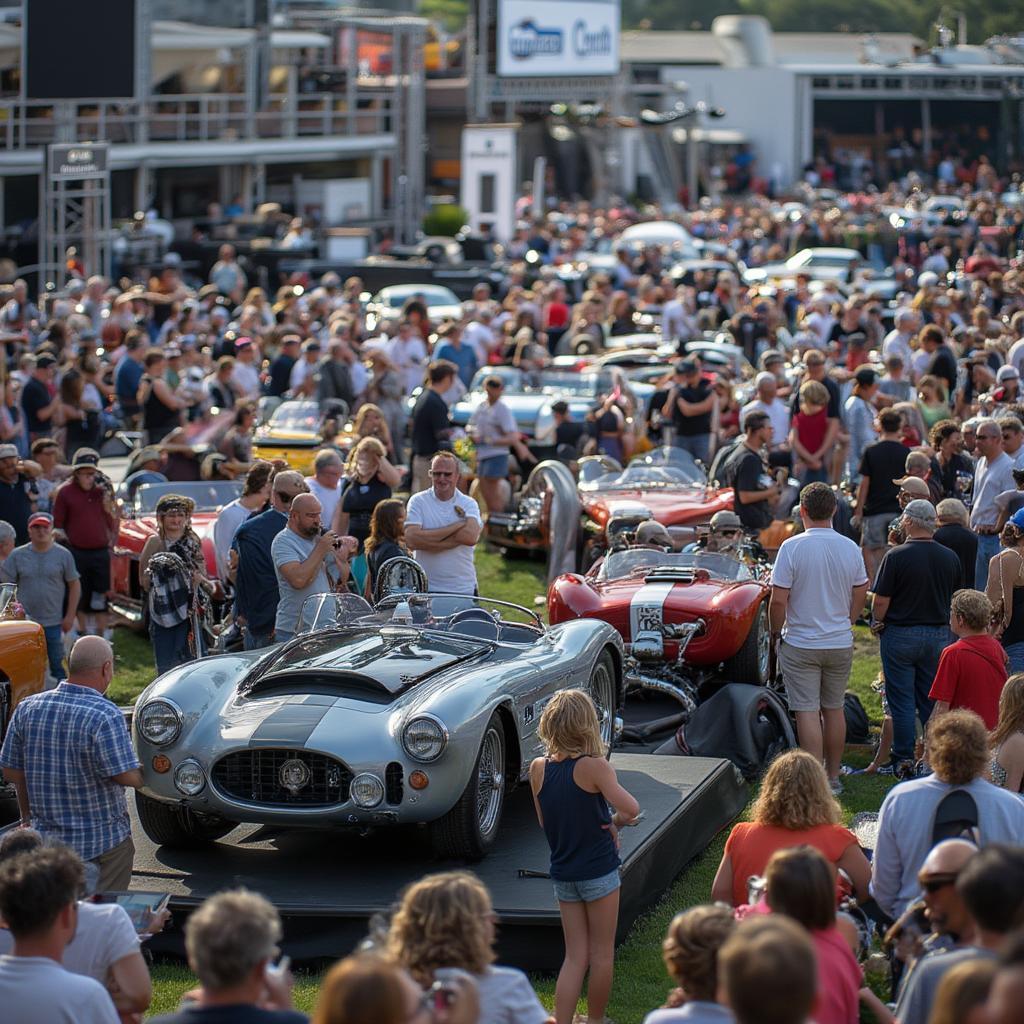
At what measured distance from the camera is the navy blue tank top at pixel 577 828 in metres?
6.48

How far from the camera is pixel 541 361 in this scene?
21.1 meters

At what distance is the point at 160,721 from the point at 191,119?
3906 centimetres

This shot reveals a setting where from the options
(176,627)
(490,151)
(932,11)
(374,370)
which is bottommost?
(176,627)

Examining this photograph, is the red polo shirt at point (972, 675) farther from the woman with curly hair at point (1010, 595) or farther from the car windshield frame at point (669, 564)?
the car windshield frame at point (669, 564)

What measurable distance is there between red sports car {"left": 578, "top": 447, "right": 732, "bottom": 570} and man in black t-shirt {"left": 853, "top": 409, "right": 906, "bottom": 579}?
1.46m

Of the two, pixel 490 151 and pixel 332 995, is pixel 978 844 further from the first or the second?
pixel 490 151

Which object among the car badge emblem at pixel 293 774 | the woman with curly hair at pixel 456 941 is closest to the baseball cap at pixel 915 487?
the car badge emblem at pixel 293 774

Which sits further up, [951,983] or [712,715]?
[951,983]

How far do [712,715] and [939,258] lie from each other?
83.8ft

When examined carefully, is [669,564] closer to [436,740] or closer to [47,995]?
[436,740]

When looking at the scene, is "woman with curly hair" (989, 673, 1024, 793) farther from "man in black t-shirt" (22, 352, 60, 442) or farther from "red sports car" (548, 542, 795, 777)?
"man in black t-shirt" (22, 352, 60, 442)

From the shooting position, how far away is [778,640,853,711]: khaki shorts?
31.4ft

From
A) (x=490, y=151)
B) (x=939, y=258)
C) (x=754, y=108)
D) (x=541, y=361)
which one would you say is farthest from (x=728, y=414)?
(x=754, y=108)

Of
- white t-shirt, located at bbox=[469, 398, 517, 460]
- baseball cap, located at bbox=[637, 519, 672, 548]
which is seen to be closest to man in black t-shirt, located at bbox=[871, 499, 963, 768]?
baseball cap, located at bbox=[637, 519, 672, 548]
